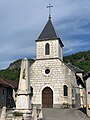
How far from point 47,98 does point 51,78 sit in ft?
9.45

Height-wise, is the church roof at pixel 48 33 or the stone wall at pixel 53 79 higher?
Answer: the church roof at pixel 48 33

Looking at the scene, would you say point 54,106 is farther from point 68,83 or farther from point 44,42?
point 44,42

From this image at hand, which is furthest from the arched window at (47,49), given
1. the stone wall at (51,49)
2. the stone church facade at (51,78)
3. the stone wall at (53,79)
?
the stone wall at (53,79)

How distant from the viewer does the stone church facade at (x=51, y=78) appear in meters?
35.1

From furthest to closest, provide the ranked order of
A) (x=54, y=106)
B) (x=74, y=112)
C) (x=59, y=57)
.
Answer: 1. (x=59, y=57)
2. (x=54, y=106)
3. (x=74, y=112)

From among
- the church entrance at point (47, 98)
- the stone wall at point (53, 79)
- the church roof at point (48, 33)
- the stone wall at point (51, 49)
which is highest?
the church roof at point (48, 33)

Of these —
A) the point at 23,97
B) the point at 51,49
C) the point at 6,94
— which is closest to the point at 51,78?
the point at 51,49

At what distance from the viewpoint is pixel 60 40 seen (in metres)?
38.5

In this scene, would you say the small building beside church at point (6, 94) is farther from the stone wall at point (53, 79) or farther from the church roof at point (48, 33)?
the church roof at point (48, 33)

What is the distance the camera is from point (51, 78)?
36031 mm

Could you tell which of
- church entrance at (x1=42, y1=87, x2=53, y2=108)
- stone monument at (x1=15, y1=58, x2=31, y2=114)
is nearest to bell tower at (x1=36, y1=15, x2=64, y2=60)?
church entrance at (x1=42, y1=87, x2=53, y2=108)

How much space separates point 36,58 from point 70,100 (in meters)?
7.90

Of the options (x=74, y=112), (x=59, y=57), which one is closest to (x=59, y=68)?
(x=59, y=57)

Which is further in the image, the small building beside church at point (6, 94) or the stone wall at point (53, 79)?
the small building beside church at point (6, 94)
